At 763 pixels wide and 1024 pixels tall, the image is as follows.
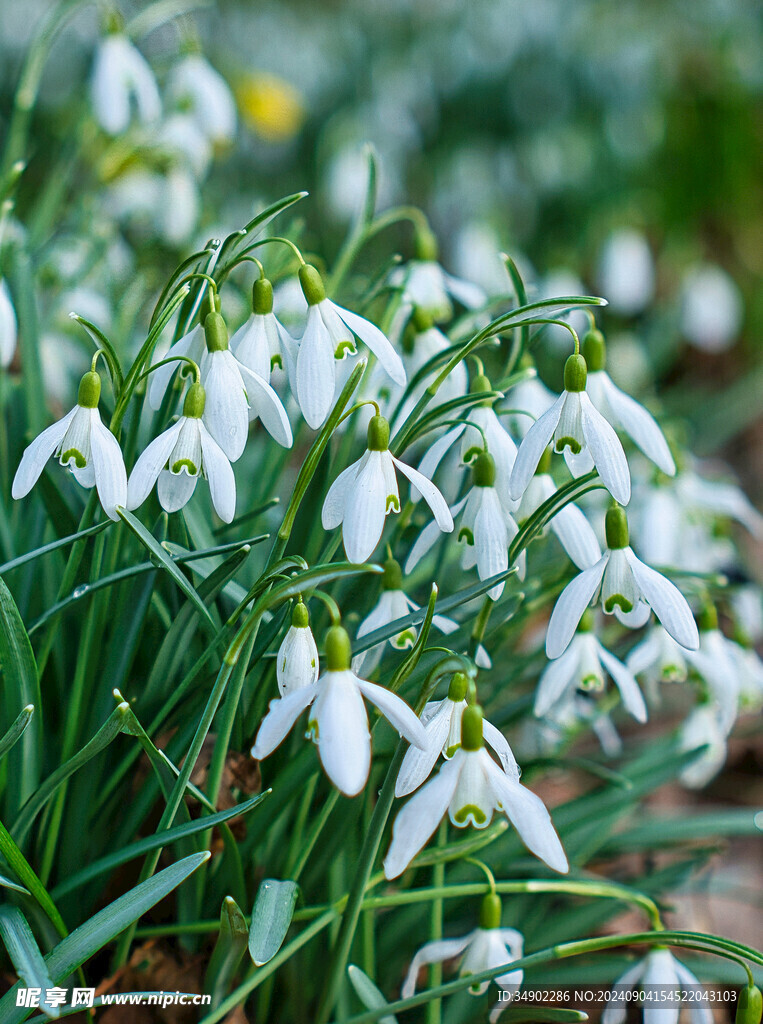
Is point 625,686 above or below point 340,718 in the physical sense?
below

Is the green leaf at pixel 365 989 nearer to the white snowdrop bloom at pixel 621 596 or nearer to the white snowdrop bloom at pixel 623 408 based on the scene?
the white snowdrop bloom at pixel 621 596

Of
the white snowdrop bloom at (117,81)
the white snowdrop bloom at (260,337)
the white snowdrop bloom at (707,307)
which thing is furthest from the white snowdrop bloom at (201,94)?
the white snowdrop bloom at (707,307)

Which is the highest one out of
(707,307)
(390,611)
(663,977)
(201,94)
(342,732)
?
(201,94)

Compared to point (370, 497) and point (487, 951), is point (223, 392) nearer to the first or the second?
point (370, 497)

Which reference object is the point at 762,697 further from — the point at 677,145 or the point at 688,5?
the point at 688,5

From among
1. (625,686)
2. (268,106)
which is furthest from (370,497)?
(268,106)
